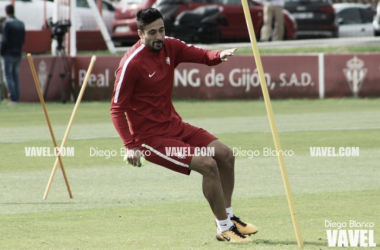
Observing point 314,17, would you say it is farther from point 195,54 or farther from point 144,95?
point 144,95

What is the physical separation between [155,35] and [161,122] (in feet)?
2.39

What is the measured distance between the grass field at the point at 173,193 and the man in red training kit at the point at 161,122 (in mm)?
417

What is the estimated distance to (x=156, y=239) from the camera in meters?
7.73

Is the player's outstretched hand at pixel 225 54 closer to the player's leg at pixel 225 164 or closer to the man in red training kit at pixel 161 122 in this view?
the man in red training kit at pixel 161 122

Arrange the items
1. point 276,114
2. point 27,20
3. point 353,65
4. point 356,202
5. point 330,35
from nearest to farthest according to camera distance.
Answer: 1. point 356,202
2. point 276,114
3. point 353,65
4. point 27,20
5. point 330,35

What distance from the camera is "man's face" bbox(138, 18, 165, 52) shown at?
7.56m

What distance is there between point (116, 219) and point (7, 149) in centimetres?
646

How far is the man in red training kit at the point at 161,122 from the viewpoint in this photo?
754 centimetres

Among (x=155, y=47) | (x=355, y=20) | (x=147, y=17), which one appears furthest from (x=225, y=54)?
(x=355, y=20)

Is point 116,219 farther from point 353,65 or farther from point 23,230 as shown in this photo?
point 353,65

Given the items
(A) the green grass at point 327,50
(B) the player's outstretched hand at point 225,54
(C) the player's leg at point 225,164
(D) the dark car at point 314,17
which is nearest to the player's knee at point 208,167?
(C) the player's leg at point 225,164

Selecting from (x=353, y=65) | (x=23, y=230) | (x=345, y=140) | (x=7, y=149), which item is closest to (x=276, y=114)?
(x=353, y=65)

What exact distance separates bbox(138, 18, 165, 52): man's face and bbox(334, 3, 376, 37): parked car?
92.9ft

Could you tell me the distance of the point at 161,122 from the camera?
7.75 m
